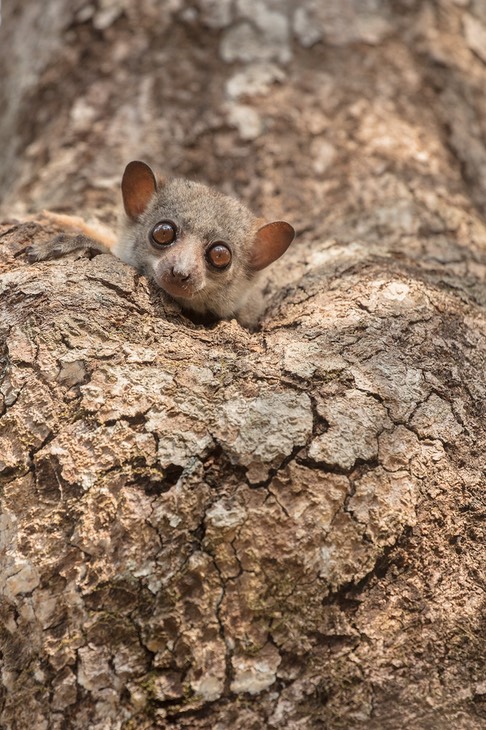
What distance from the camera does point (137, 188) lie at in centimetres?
368

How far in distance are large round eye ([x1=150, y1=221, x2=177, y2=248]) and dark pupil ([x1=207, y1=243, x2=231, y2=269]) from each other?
0.20 m

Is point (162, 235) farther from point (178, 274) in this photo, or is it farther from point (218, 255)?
point (178, 274)

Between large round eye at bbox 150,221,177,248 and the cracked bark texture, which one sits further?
large round eye at bbox 150,221,177,248

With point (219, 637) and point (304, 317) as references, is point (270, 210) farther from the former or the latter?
point (219, 637)

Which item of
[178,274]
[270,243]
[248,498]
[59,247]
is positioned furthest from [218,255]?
[248,498]

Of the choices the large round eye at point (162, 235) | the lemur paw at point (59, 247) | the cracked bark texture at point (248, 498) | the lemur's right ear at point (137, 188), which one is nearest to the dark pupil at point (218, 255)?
the large round eye at point (162, 235)

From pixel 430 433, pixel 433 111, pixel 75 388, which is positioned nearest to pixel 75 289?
pixel 75 388

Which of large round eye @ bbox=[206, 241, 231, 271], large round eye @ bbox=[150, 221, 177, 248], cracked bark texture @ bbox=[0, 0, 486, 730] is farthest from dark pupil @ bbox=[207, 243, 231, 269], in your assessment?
cracked bark texture @ bbox=[0, 0, 486, 730]

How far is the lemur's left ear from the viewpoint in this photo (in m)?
3.57

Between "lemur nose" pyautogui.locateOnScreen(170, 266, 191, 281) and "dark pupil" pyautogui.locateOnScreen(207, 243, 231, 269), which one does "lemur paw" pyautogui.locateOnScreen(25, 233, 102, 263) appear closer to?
"lemur nose" pyautogui.locateOnScreen(170, 266, 191, 281)

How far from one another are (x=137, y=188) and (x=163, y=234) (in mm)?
353

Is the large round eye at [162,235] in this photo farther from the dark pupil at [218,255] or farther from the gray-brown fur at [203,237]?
the dark pupil at [218,255]

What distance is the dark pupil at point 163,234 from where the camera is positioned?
350 cm

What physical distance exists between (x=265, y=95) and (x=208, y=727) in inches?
139
